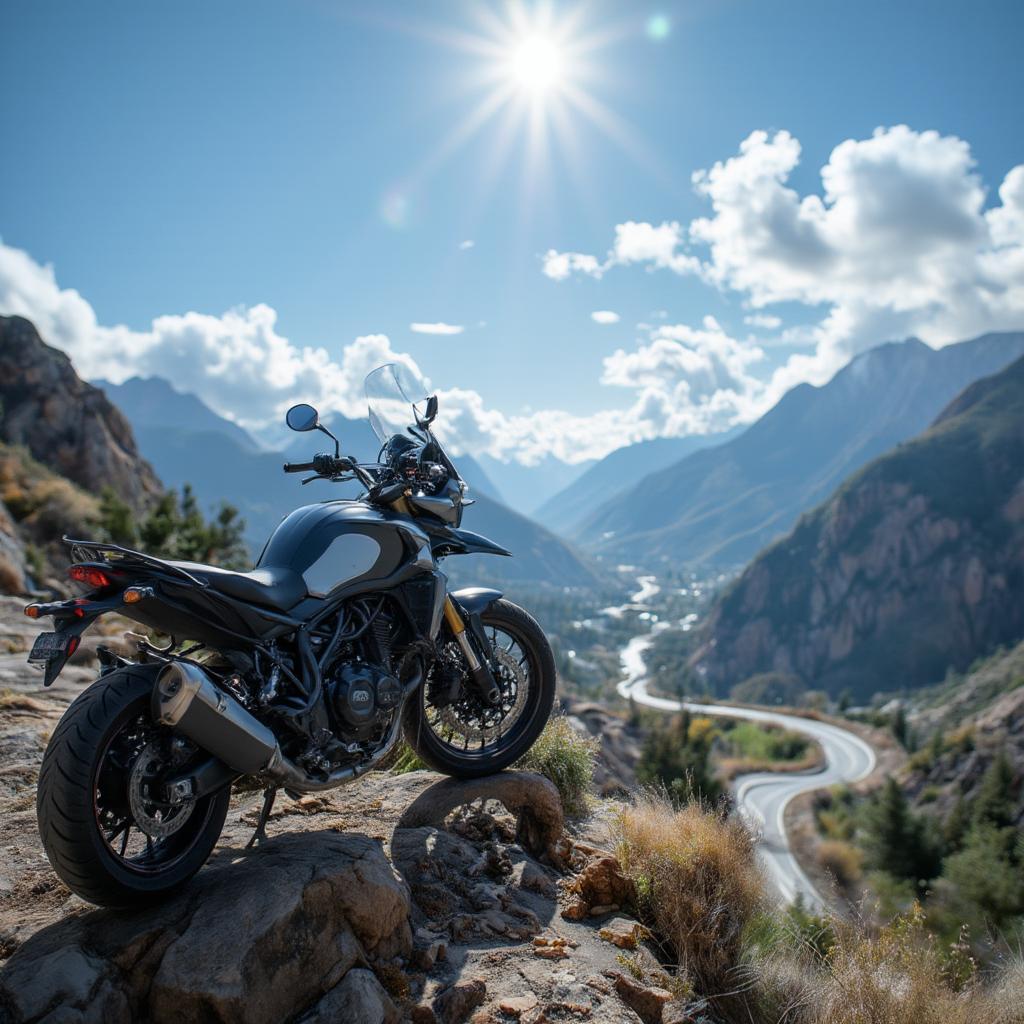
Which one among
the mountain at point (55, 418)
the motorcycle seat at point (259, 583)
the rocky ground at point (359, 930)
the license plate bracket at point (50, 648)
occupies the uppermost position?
the mountain at point (55, 418)

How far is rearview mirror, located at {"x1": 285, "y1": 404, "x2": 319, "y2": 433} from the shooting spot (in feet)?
16.6

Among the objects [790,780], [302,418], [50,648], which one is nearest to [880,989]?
[50,648]

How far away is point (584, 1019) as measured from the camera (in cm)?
348

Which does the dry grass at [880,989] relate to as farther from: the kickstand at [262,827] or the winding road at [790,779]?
the winding road at [790,779]

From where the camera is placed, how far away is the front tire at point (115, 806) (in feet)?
10.4

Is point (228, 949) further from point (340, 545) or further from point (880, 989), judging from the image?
point (880, 989)

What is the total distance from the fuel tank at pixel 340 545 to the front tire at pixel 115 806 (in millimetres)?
1047

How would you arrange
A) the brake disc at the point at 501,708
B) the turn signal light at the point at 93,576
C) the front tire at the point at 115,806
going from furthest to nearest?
1. the brake disc at the point at 501,708
2. the turn signal light at the point at 93,576
3. the front tire at the point at 115,806

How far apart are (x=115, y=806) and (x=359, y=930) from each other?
52.2 inches

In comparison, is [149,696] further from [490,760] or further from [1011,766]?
[1011,766]

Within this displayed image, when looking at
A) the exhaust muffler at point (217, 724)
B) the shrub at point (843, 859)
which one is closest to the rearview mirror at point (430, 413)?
the exhaust muffler at point (217, 724)

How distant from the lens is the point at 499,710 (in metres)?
5.92

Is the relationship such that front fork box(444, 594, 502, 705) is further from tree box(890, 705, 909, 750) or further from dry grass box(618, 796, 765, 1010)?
tree box(890, 705, 909, 750)

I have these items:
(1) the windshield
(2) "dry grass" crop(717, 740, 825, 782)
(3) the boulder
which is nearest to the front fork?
(1) the windshield
